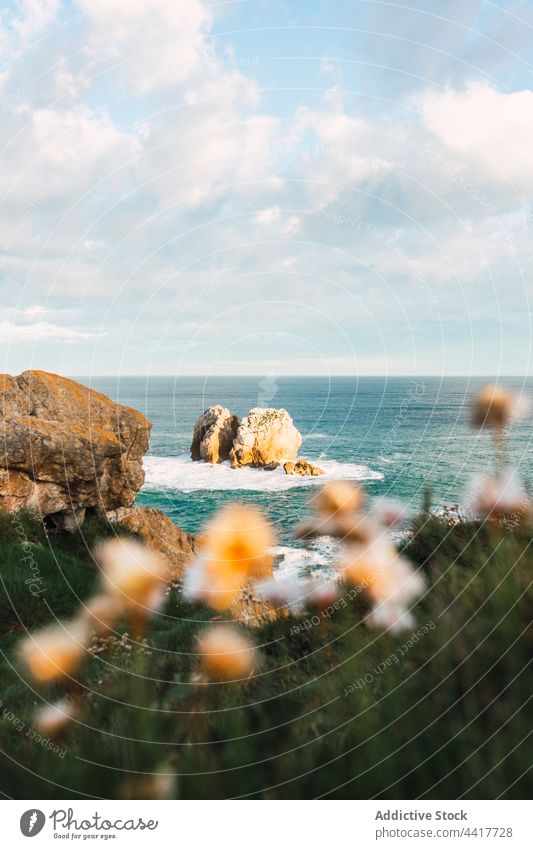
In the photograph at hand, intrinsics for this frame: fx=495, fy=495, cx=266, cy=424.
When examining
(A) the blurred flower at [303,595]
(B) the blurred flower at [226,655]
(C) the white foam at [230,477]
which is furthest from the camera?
(C) the white foam at [230,477]

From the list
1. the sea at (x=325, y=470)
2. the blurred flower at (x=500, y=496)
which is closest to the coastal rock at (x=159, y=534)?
the sea at (x=325, y=470)

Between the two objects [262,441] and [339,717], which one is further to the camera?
[262,441]

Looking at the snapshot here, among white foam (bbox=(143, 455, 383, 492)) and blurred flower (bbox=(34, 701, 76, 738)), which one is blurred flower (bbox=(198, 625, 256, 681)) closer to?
blurred flower (bbox=(34, 701, 76, 738))

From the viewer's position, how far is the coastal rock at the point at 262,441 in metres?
48.2

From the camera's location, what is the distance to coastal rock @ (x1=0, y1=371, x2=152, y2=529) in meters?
9.60

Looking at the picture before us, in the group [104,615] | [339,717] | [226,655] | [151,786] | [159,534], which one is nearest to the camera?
[151,786]

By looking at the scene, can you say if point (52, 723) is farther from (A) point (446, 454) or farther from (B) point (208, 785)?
(A) point (446, 454)

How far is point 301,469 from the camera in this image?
45.4 m

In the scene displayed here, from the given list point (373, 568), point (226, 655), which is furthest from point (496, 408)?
point (226, 655)

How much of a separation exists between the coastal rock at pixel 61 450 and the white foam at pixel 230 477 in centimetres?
2914

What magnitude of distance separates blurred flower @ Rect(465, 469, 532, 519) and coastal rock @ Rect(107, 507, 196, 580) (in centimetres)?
738

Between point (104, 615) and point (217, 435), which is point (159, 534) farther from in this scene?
point (217, 435)

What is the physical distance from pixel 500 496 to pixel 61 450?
27.5 ft

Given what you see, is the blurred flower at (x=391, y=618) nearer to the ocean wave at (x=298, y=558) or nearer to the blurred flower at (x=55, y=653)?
the blurred flower at (x=55, y=653)
